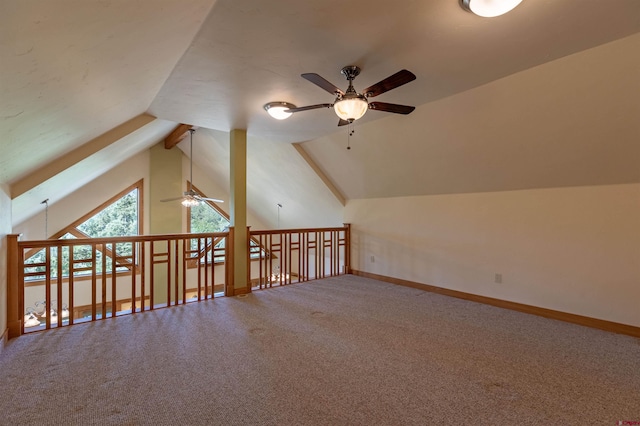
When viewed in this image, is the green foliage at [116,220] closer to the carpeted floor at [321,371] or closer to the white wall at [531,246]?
the carpeted floor at [321,371]

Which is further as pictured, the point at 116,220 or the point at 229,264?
the point at 116,220

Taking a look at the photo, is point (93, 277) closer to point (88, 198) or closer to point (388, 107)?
point (388, 107)

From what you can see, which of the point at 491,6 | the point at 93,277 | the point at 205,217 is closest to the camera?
the point at 491,6

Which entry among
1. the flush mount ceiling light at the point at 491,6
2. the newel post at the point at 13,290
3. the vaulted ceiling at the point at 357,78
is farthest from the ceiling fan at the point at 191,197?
the flush mount ceiling light at the point at 491,6

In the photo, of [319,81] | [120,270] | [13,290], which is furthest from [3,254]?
[120,270]

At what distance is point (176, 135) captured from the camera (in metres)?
6.52

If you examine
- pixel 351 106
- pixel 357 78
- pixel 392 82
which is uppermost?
pixel 357 78

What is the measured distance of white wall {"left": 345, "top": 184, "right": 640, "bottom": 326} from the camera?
2.95 metres

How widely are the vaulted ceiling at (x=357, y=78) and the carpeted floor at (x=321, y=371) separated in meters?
1.71

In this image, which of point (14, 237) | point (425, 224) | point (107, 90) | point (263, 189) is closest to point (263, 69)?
point (107, 90)

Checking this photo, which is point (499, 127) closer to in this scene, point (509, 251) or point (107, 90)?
point (509, 251)

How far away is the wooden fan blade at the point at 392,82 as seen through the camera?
1967mm

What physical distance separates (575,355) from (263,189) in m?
6.31

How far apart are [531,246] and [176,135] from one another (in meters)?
6.82
